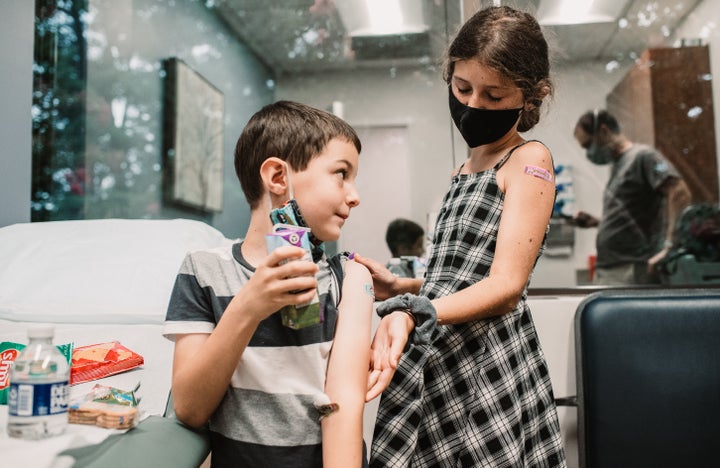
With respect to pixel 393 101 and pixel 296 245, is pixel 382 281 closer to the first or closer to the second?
pixel 296 245

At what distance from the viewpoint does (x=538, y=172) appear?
1.00 metres

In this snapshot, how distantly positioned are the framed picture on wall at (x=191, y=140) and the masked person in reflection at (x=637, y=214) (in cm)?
243

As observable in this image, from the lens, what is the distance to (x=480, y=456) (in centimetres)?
96

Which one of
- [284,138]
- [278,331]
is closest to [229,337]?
[278,331]

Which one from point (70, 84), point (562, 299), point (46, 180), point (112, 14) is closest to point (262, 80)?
point (112, 14)

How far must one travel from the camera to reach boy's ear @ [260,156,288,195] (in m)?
0.91

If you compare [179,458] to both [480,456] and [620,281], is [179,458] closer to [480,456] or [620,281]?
[480,456]

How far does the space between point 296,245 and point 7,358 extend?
2.66ft

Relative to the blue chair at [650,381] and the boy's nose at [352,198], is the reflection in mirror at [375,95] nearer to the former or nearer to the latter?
the blue chair at [650,381]

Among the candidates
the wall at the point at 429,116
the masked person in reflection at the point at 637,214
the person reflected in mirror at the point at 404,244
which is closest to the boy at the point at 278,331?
the person reflected in mirror at the point at 404,244

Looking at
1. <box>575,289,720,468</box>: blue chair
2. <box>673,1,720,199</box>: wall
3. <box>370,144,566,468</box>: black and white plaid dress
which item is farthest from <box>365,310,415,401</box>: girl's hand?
<box>673,1,720,199</box>: wall

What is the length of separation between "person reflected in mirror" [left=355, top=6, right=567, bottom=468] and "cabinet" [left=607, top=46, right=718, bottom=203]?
9.80 feet

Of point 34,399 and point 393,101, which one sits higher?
point 393,101

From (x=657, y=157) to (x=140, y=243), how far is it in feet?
9.78
